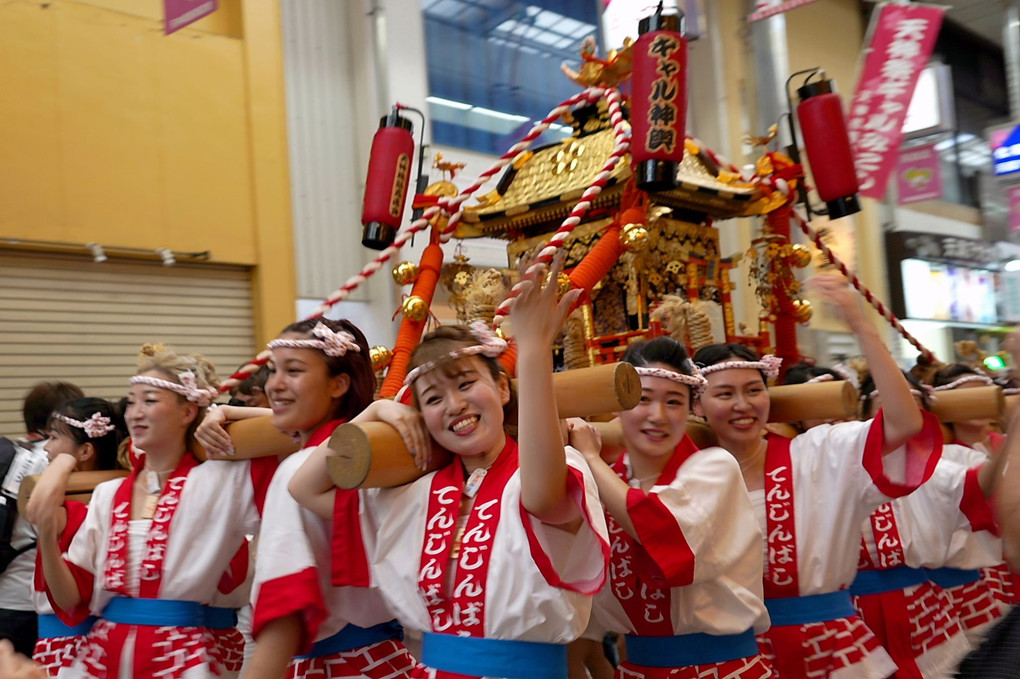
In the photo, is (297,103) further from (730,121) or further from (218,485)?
(218,485)

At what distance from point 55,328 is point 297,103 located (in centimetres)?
233

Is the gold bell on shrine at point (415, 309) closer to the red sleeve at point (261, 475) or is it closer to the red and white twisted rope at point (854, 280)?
the red sleeve at point (261, 475)

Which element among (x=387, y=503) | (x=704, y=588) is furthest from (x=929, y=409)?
(x=387, y=503)

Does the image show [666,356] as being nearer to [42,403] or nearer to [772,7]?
[42,403]

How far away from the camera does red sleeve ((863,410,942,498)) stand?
2270 millimetres

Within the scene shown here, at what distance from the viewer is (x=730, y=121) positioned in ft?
30.5

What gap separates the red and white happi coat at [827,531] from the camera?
236 centimetres

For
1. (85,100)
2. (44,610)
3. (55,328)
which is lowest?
(44,610)

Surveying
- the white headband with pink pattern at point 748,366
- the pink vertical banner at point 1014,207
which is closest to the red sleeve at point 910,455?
the white headband with pink pattern at point 748,366

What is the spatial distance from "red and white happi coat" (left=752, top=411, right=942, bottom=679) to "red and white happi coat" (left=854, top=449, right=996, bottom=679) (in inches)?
21.3

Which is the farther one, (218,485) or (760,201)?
(760,201)

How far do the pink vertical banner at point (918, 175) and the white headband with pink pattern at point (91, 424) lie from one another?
27.3 ft

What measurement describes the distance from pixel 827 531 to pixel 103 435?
2.03 metres

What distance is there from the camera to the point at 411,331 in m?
3.29
